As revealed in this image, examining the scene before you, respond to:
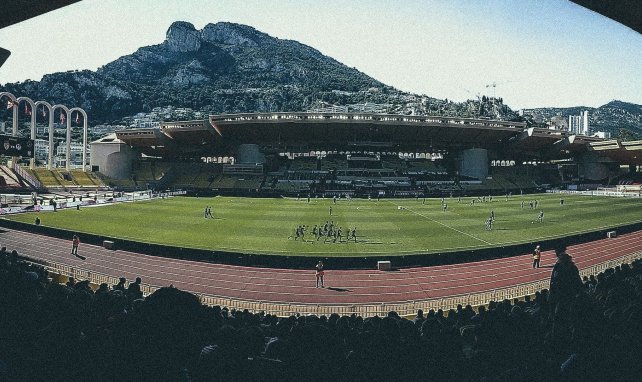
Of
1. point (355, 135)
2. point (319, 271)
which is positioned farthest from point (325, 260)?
point (355, 135)

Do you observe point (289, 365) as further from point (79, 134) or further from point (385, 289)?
point (79, 134)

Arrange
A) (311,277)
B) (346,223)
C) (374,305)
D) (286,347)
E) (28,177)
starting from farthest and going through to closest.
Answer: (28,177), (346,223), (311,277), (374,305), (286,347)

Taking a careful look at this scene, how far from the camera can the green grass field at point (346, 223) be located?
23.4 metres

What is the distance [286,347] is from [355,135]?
64.7 m

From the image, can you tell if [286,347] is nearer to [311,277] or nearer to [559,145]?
[311,277]

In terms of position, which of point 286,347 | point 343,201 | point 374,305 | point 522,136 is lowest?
point 374,305

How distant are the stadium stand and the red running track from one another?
1015 cm

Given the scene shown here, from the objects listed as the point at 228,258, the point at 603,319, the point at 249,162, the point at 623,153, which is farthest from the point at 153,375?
the point at 623,153

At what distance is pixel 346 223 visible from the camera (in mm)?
31391

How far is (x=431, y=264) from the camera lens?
19.5m

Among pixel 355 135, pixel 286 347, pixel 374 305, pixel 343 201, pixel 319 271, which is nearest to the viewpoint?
pixel 286 347

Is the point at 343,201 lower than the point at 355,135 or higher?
lower

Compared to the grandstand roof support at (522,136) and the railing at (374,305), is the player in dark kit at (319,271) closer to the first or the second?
the railing at (374,305)

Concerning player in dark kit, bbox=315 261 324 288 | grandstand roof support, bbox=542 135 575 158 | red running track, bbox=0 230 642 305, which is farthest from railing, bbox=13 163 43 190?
grandstand roof support, bbox=542 135 575 158
